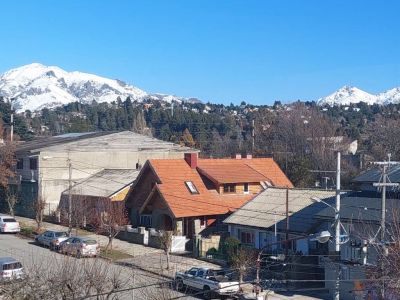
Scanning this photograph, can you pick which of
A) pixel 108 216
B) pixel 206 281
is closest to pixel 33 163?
pixel 108 216

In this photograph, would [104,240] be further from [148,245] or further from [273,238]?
[273,238]

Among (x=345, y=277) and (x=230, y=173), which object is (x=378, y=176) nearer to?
(x=345, y=277)

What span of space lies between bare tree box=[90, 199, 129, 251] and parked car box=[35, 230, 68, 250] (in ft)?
8.86

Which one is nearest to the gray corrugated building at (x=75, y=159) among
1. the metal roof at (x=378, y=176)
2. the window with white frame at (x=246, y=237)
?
the window with white frame at (x=246, y=237)

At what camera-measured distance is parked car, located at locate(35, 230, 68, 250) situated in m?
39.9

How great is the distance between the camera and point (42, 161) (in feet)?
183

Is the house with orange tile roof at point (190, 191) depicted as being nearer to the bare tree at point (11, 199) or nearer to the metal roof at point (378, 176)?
the bare tree at point (11, 199)

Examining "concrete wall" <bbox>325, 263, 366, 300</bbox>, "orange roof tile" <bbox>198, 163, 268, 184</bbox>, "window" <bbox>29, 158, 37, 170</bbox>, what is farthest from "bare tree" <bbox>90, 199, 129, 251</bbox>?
"concrete wall" <bbox>325, 263, 366, 300</bbox>

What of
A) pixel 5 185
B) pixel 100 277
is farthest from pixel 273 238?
pixel 5 185

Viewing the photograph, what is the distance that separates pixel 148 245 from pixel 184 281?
12770 mm

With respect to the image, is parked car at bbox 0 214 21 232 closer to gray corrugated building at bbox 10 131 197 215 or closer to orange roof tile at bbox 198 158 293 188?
gray corrugated building at bbox 10 131 197 215

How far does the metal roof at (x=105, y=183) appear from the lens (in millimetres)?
51594

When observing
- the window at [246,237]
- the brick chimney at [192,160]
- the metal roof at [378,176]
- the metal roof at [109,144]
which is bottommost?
the window at [246,237]

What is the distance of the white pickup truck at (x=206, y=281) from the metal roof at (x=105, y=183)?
2050cm
